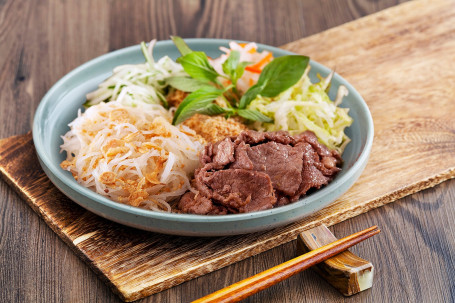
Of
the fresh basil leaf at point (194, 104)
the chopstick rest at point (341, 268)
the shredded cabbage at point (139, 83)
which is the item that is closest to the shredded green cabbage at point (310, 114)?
the fresh basil leaf at point (194, 104)

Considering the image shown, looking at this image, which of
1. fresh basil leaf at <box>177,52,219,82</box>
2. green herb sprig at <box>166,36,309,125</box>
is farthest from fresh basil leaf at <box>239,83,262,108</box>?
fresh basil leaf at <box>177,52,219,82</box>

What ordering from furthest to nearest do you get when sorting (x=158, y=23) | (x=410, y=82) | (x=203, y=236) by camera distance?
(x=158, y=23) → (x=410, y=82) → (x=203, y=236)

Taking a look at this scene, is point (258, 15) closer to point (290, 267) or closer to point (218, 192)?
point (218, 192)

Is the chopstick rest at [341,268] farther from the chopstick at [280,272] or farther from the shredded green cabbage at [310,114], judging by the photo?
the shredded green cabbage at [310,114]

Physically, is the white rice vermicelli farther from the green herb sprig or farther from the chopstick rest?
the chopstick rest

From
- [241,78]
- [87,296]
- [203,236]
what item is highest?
[241,78]

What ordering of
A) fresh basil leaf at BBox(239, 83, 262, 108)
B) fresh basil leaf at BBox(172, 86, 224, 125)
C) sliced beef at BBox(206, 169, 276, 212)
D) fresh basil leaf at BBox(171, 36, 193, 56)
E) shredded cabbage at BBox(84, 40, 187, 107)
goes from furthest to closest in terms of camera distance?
fresh basil leaf at BBox(171, 36, 193, 56)
shredded cabbage at BBox(84, 40, 187, 107)
fresh basil leaf at BBox(239, 83, 262, 108)
fresh basil leaf at BBox(172, 86, 224, 125)
sliced beef at BBox(206, 169, 276, 212)

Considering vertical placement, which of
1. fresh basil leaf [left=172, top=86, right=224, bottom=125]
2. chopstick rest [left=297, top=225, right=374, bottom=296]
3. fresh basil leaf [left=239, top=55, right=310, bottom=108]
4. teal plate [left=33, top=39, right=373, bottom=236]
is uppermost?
fresh basil leaf [left=239, top=55, right=310, bottom=108]

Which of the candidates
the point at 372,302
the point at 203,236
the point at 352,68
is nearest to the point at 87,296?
the point at 203,236
